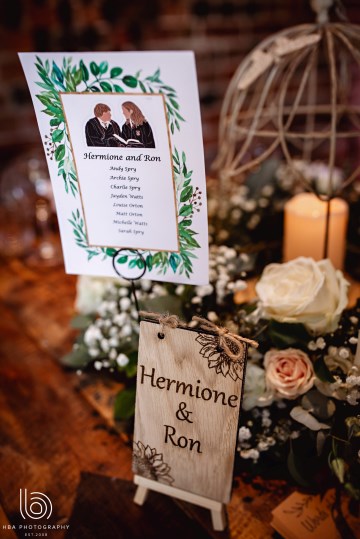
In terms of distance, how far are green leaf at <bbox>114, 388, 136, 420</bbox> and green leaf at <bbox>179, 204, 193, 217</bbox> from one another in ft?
1.29

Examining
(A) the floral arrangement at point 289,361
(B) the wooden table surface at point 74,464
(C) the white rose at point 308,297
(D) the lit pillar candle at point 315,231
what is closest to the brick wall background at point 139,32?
(D) the lit pillar candle at point 315,231

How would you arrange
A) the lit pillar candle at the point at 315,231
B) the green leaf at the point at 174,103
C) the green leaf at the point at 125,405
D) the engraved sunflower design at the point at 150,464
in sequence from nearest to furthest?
the green leaf at the point at 174,103 → the engraved sunflower design at the point at 150,464 → the green leaf at the point at 125,405 → the lit pillar candle at the point at 315,231

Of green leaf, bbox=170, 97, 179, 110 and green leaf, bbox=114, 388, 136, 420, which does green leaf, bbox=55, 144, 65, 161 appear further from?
green leaf, bbox=114, 388, 136, 420

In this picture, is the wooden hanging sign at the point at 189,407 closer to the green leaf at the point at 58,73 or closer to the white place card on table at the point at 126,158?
the white place card on table at the point at 126,158

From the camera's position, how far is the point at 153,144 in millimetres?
647

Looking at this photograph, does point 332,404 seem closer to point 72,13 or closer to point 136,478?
point 136,478

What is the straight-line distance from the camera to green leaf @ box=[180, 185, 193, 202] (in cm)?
66

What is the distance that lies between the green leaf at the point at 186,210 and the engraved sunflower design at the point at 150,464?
36 cm

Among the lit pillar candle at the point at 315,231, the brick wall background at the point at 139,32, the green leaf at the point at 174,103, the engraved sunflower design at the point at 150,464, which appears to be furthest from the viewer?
the brick wall background at the point at 139,32

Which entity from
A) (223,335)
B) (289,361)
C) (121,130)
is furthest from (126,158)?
(289,361)

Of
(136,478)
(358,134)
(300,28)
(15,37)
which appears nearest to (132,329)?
(136,478)

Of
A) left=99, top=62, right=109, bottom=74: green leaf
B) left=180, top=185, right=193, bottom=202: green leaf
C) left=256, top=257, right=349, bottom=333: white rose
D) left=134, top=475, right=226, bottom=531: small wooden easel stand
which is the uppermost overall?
left=99, top=62, right=109, bottom=74: green leaf

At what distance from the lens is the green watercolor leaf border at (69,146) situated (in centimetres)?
62

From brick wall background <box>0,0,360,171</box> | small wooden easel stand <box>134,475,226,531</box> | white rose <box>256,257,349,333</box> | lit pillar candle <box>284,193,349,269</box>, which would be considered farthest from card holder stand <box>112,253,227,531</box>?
brick wall background <box>0,0,360,171</box>
